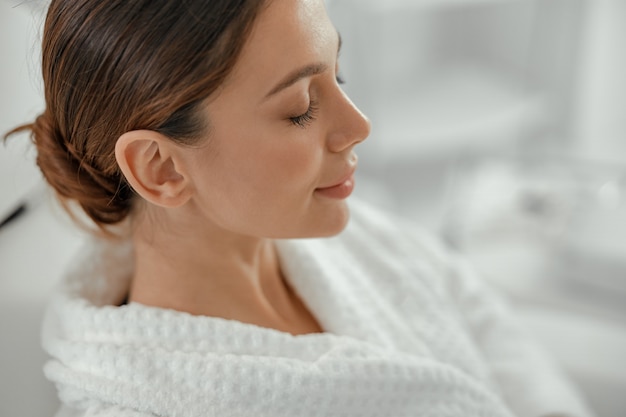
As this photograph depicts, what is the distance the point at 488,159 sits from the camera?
1.84 m

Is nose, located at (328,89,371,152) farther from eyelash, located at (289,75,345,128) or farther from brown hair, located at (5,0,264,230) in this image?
brown hair, located at (5,0,264,230)

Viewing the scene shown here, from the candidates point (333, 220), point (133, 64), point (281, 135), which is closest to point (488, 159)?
point (333, 220)

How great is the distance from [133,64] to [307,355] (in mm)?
369

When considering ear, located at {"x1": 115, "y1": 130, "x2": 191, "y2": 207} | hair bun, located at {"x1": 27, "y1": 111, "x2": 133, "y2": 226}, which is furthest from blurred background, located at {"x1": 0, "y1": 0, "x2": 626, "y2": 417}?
ear, located at {"x1": 115, "y1": 130, "x2": 191, "y2": 207}

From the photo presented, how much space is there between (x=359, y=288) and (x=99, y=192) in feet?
1.31

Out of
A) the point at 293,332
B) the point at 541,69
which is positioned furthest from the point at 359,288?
the point at 541,69

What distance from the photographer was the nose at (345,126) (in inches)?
31.2

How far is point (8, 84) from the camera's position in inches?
35.2

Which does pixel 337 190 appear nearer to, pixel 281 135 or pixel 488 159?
pixel 281 135

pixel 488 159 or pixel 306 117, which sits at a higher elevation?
pixel 306 117

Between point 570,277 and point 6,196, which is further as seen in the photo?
point 570,277

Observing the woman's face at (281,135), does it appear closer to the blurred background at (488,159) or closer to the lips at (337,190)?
the lips at (337,190)

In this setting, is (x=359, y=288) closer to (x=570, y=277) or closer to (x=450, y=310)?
(x=450, y=310)

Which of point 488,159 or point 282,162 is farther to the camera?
point 488,159
